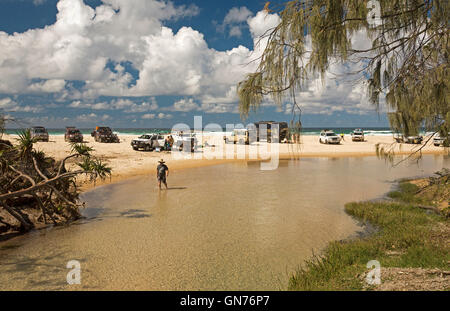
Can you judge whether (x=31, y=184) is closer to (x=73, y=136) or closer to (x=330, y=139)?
(x=73, y=136)

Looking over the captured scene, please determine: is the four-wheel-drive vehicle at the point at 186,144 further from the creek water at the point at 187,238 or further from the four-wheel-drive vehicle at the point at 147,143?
the creek water at the point at 187,238

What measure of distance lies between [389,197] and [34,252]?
14987 mm

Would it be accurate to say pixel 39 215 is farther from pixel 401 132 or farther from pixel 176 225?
pixel 401 132

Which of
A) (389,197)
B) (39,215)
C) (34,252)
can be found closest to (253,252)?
(34,252)

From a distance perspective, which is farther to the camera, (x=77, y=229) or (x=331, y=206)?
(x=331, y=206)

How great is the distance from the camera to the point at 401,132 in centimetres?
644

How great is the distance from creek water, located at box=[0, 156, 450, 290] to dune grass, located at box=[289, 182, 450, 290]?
1.90 ft

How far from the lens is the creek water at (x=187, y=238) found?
6.27 metres

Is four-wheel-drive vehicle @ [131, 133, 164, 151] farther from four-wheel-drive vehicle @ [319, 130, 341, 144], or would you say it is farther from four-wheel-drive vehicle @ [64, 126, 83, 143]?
four-wheel-drive vehicle @ [319, 130, 341, 144]

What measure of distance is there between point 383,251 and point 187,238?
548cm

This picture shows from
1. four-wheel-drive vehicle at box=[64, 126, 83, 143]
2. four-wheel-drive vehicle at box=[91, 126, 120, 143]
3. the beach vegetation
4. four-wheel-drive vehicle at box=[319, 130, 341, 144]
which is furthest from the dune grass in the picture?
four-wheel-drive vehicle at box=[319, 130, 341, 144]

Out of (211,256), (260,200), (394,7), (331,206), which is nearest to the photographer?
(394,7)

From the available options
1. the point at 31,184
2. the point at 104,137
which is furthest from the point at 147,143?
the point at 31,184
